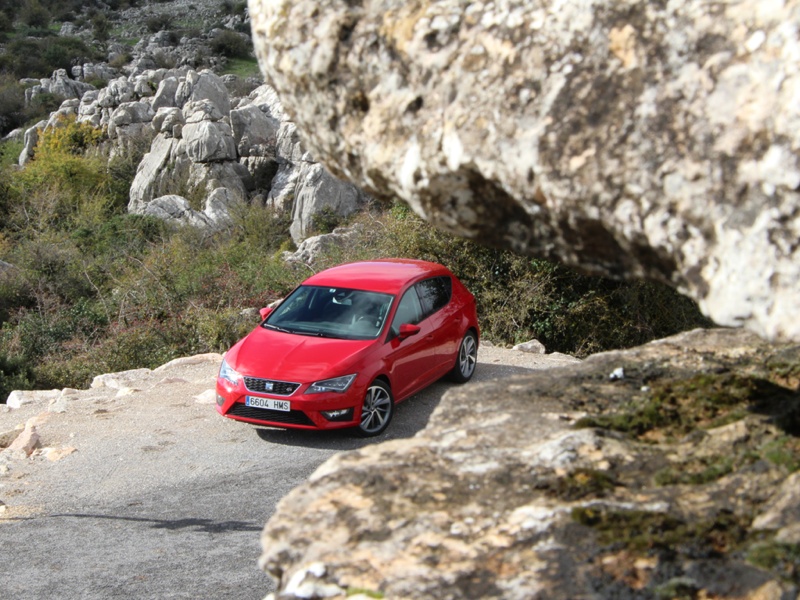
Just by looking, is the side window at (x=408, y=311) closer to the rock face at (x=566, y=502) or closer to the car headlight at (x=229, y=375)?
the car headlight at (x=229, y=375)

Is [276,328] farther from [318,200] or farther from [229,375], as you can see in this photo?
[318,200]

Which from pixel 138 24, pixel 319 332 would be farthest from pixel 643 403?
pixel 138 24

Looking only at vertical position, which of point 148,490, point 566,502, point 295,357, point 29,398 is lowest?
point 29,398

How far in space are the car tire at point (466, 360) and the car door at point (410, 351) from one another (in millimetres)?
731

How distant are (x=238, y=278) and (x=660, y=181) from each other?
55.3ft

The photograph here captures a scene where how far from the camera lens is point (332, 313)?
1020 cm

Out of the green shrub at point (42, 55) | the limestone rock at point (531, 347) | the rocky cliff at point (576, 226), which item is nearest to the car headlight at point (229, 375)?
the rocky cliff at point (576, 226)

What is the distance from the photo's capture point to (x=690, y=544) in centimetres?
276

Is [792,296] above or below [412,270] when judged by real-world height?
above

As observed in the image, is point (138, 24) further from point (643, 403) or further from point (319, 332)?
point (643, 403)

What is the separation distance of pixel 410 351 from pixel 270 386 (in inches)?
70.0

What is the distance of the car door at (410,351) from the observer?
992cm

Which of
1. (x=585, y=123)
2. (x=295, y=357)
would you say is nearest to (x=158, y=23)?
(x=295, y=357)

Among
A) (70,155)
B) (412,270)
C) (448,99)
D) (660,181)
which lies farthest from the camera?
(70,155)
